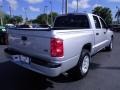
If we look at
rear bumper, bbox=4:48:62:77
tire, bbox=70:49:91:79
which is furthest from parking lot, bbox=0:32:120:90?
rear bumper, bbox=4:48:62:77

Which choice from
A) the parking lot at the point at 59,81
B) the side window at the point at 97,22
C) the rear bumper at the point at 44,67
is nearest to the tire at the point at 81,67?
the parking lot at the point at 59,81

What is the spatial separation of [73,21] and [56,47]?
3040 millimetres

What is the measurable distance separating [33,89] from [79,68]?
1407mm

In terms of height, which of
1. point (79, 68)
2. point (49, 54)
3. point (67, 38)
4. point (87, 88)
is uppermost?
point (67, 38)

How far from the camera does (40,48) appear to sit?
5.11 metres

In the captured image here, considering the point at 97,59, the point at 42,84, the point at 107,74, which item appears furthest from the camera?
the point at 97,59

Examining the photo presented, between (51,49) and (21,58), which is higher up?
(51,49)

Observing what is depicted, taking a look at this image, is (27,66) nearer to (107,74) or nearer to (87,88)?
(87,88)

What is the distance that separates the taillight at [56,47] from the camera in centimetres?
488

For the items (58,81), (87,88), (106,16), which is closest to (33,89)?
(58,81)

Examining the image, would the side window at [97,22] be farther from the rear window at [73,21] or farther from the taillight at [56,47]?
the taillight at [56,47]

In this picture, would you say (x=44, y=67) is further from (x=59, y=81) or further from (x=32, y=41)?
(x=59, y=81)

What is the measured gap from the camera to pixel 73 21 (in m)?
7.77

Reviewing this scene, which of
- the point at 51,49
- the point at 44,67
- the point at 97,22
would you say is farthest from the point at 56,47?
the point at 97,22
